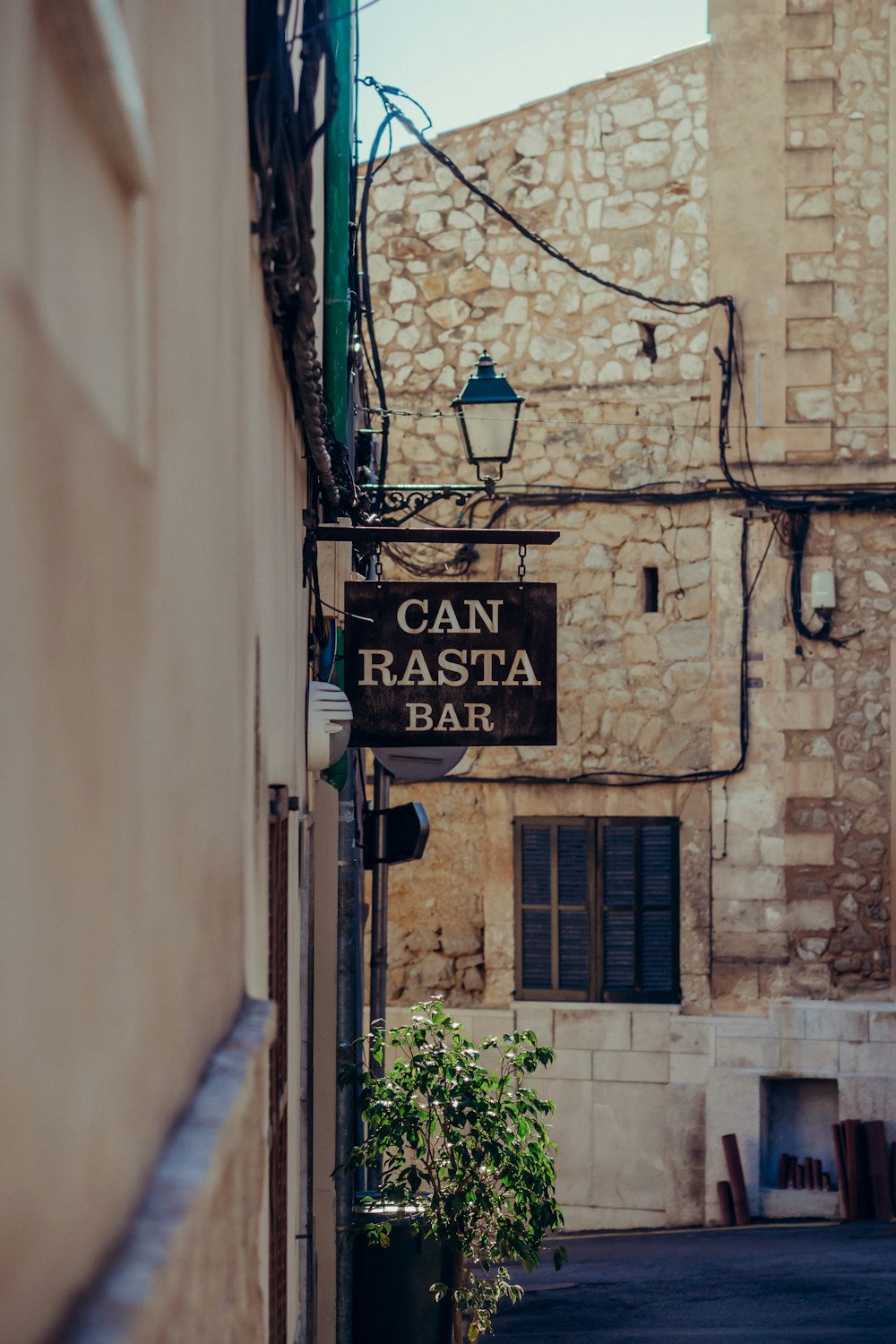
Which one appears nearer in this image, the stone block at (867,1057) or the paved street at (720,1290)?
the paved street at (720,1290)

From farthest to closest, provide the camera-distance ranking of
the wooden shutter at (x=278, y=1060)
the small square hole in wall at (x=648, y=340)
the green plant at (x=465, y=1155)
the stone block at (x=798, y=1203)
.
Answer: the small square hole in wall at (x=648, y=340), the stone block at (x=798, y=1203), the green plant at (x=465, y=1155), the wooden shutter at (x=278, y=1060)

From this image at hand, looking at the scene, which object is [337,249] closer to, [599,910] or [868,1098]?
[599,910]

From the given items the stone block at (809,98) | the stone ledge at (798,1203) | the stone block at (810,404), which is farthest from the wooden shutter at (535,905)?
the stone block at (809,98)

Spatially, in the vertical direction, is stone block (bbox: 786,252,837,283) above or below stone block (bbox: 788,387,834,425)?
above

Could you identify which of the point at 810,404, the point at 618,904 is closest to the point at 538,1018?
the point at 618,904

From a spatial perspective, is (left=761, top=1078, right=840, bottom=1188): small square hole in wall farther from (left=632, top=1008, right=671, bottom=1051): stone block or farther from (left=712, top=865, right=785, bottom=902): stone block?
(left=712, top=865, right=785, bottom=902): stone block

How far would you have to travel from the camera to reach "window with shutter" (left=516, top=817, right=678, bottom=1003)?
11859 millimetres

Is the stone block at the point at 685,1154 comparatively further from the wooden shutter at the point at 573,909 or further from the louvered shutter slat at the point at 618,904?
the wooden shutter at the point at 573,909

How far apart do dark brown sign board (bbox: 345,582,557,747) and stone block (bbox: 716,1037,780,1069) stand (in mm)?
6399

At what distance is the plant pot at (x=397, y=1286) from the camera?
21.4 feet

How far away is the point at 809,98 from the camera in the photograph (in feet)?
39.0

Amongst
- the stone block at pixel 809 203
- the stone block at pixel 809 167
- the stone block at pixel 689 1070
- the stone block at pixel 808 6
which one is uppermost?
the stone block at pixel 808 6

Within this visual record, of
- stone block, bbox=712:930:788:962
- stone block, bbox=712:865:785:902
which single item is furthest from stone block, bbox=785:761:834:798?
stone block, bbox=712:930:788:962

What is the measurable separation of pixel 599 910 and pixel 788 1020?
1.55m
